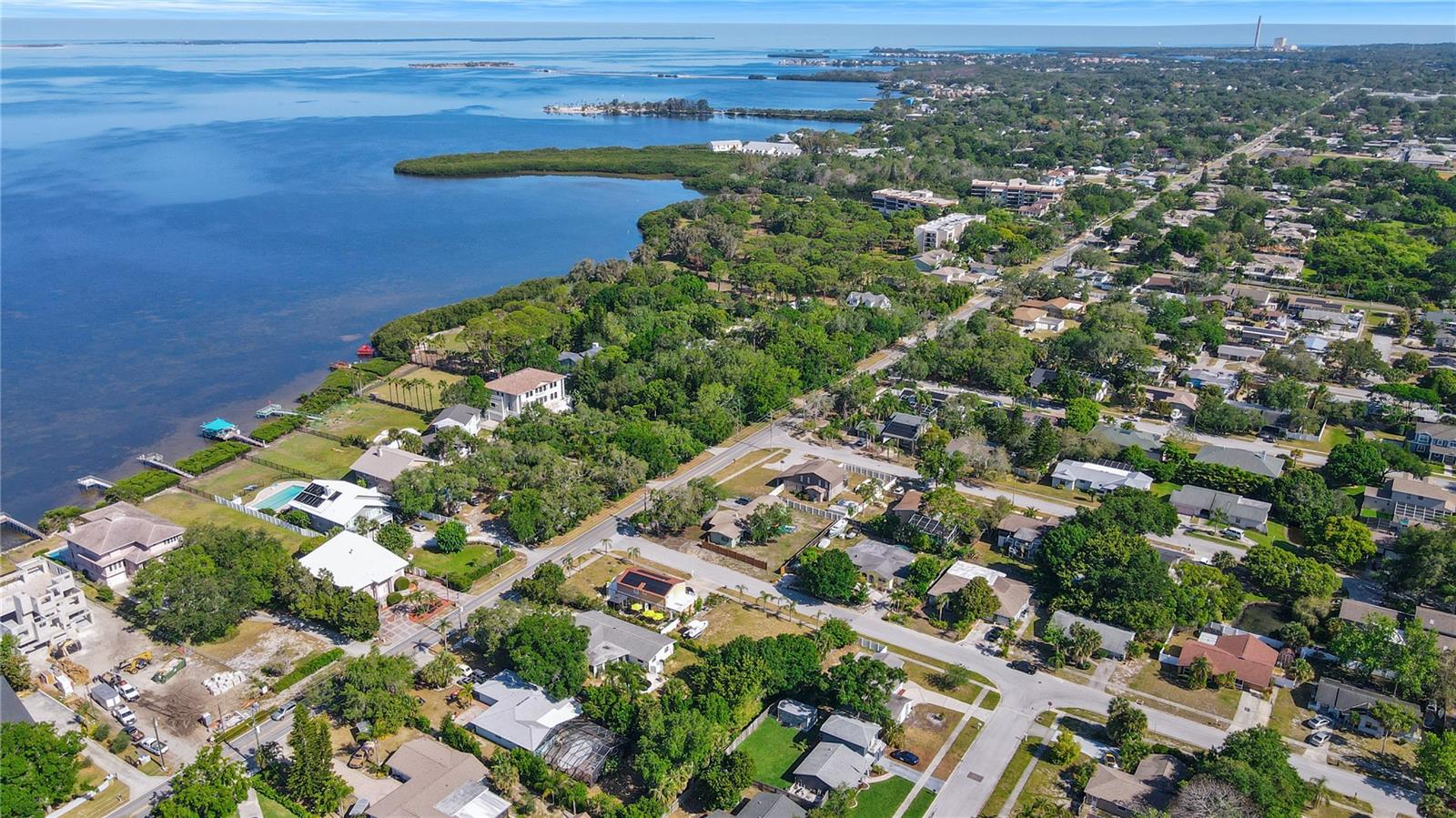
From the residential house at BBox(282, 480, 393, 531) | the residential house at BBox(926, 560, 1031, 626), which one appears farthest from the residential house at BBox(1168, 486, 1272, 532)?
the residential house at BBox(282, 480, 393, 531)

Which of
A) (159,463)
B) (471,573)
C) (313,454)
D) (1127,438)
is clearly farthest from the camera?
(313,454)

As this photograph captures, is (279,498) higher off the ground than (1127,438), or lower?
lower

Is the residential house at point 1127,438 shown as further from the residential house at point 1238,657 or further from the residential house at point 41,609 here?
the residential house at point 41,609

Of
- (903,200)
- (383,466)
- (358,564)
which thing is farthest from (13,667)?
(903,200)

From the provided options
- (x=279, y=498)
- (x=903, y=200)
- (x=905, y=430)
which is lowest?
(x=279, y=498)

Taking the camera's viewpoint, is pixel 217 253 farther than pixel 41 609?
Yes

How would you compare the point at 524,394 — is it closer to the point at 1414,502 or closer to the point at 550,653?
the point at 550,653

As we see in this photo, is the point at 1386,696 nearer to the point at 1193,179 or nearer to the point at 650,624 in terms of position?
the point at 650,624
